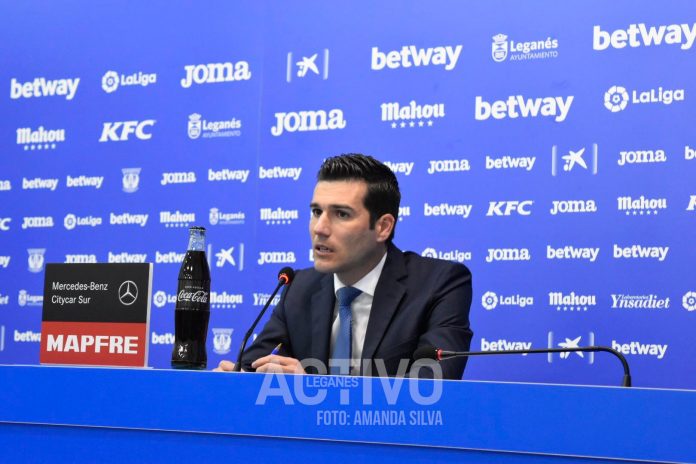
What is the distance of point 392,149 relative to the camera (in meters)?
3.95

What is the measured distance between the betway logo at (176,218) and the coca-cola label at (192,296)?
200 cm

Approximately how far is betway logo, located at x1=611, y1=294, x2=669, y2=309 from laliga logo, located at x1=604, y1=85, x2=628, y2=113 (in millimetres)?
725

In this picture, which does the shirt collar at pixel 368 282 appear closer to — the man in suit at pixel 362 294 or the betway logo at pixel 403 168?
the man in suit at pixel 362 294

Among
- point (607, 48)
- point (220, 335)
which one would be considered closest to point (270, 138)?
point (220, 335)

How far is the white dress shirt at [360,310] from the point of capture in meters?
2.76

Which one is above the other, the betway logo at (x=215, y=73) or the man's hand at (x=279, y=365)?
the betway logo at (x=215, y=73)

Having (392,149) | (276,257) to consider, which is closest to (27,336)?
(276,257)

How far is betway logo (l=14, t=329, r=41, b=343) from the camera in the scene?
4520 millimetres

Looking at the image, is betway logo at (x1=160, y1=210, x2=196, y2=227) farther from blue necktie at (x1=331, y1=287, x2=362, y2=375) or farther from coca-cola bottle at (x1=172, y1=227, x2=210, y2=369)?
coca-cola bottle at (x1=172, y1=227, x2=210, y2=369)

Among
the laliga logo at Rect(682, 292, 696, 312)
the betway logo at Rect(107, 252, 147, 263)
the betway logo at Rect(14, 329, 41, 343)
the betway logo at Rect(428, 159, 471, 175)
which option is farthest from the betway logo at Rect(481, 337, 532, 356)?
the betway logo at Rect(14, 329, 41, 343)

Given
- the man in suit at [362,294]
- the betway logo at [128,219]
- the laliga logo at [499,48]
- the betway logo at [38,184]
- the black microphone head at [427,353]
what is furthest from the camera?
the betway logo at [38,184]

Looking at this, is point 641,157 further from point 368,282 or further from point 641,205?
point 368,282

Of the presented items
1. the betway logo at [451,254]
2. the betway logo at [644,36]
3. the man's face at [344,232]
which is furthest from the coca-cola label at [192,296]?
the betway logo at [644,36]

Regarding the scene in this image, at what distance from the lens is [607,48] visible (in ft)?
11.8
